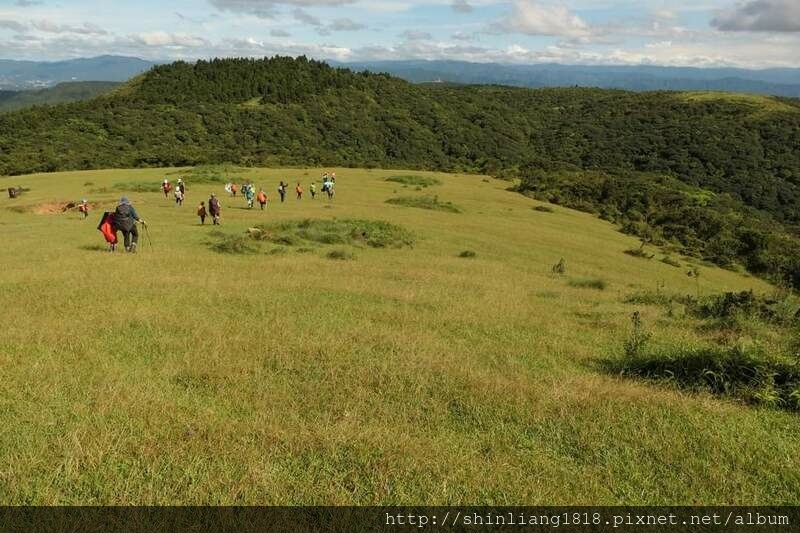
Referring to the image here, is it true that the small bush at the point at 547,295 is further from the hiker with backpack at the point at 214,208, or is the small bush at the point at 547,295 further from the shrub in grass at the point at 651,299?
the hiker with backpack at the point at 214,208

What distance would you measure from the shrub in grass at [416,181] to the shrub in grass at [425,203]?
32.6ft

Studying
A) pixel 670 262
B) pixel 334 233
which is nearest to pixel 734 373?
pixel 334 233

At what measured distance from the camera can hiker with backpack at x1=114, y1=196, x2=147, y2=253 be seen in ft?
64.1

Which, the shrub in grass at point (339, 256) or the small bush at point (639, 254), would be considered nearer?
the shrub in grass at point (339, 256)

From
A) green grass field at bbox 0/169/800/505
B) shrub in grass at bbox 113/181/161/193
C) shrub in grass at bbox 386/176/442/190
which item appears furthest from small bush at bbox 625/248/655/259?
shrub in grass at bbox 113/181/161/193

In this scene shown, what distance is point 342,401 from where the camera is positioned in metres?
7.78

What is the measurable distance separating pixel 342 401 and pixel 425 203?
37150 mm

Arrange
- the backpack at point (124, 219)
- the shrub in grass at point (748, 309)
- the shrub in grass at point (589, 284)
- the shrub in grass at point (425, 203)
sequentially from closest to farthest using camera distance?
the shrub in grass at point (748, 309), the backpack at point (124, 219), the shrub in grass at point (589, 284), the shrub in grass at point (425, 203)

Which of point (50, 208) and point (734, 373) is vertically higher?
point (734, 373)

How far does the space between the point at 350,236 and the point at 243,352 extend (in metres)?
17.5

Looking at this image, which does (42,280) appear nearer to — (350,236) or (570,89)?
(350,236)

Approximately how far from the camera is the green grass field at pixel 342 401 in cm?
572

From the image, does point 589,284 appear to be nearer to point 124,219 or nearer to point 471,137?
point 124,219

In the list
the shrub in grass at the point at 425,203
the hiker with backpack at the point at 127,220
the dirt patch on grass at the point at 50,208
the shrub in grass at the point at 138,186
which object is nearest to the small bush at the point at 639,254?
the shrub in grass at the point at 425,203
